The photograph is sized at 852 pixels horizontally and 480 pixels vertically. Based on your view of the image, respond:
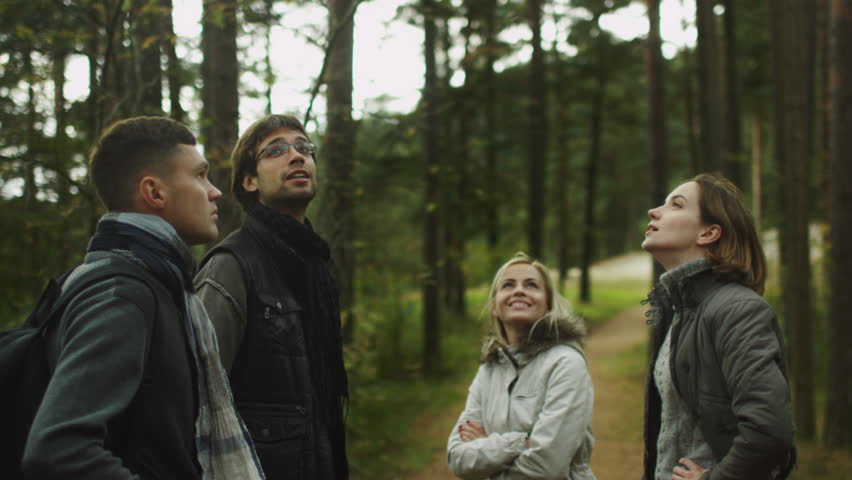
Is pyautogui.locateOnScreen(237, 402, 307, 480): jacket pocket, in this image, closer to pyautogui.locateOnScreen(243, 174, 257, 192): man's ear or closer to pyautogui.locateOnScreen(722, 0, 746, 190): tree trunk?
pyautogui.locateOnScreen(243, 174, 257, 192): man's ear

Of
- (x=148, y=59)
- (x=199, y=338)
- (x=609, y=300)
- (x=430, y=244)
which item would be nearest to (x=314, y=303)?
(x=199, y=338)

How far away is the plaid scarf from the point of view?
1936mm

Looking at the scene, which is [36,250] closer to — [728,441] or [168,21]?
[168,21]

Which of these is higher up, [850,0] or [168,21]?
[850,0]

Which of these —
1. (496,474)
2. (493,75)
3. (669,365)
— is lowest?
(496,474)

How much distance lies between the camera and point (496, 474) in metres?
3.47

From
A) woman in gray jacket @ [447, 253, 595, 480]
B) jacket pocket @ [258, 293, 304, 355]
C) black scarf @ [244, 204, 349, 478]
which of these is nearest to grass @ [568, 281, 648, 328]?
woman in gray jacket @ [447, 253, 595, 480]

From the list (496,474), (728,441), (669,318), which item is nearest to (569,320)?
(669,318)

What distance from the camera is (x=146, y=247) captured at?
1.93 m

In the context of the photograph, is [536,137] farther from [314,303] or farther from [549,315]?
[314,303]

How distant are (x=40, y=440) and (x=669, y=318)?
8.54 feet

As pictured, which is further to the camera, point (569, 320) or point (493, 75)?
point (493, 75)

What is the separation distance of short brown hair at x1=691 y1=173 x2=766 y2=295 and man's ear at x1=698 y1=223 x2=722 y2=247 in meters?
0.02

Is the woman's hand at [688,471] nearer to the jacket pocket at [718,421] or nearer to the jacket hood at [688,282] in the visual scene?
the jacket pocket at [718,421]
